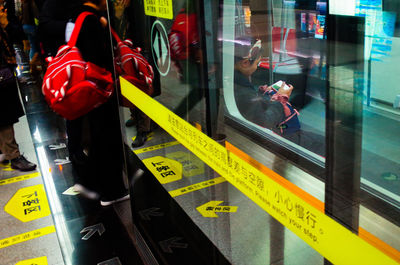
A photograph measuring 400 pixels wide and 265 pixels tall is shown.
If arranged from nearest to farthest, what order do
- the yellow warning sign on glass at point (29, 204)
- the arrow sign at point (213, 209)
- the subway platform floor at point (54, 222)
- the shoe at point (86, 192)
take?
the arrow sign at point (213, 209)
the subway platform floor at point (54, 222)
the yellow warning sign on glass at point (29, 204)
the shoe at point (86, 192)

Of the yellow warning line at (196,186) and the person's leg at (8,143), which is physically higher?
the yellow warning line at (196,186)

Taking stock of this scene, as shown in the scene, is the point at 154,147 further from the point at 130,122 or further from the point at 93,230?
the point at 93,230

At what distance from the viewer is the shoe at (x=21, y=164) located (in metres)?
3.48

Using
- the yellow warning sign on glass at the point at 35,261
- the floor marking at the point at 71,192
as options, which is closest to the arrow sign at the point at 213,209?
the yellow warning sign on glass at the point at 35,261

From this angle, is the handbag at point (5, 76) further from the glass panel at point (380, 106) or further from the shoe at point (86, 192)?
the glass panel at point (380, 106)

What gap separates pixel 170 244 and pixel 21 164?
2.10 meters

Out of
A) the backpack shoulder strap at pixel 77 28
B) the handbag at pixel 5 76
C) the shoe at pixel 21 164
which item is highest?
the backpack shoulder strap at pixel 77 28

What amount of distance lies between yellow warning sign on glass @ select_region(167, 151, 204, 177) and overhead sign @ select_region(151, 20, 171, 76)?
13.5 inches

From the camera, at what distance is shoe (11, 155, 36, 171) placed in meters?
3.48

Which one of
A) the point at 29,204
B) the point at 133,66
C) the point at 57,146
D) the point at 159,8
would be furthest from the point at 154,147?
the point at 57,146

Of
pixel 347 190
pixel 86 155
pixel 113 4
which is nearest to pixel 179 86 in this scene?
pixel 113 4

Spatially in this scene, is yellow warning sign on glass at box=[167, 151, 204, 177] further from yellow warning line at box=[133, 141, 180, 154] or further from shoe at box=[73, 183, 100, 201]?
shoe at box=[73, 183, 100, 201]

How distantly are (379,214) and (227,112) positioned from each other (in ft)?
1.93

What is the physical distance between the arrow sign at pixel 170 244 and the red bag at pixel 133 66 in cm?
71
